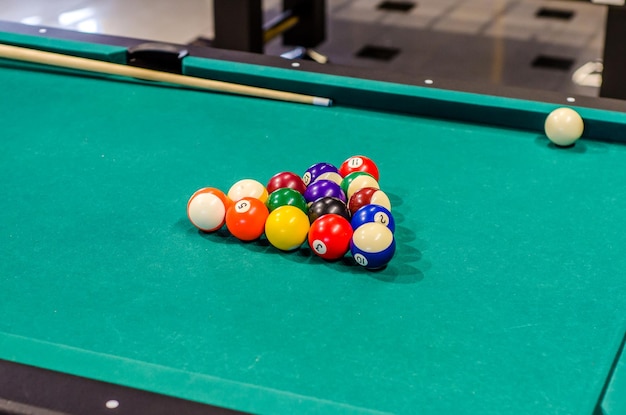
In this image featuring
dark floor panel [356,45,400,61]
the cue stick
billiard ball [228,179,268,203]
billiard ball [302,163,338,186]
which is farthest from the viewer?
dark floor panel [356,45,400,61]

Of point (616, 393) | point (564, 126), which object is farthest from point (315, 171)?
point (616, 393)

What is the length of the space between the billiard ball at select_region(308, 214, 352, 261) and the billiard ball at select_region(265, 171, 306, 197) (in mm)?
190

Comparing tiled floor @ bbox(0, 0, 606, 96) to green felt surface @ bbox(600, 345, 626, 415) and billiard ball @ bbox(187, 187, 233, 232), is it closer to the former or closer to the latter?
billiard ball @ bbox(187, 187, 233, 232)

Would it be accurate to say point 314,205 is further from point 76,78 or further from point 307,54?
point 307,54

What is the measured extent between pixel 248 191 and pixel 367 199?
0.26 m

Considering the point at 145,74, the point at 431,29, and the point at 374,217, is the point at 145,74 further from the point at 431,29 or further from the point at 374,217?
the point at 431,29

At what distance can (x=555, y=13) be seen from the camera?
5.87 metres

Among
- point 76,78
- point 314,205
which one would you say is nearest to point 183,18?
point 76,78

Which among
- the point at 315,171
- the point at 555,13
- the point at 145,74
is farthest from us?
the point at 555,13

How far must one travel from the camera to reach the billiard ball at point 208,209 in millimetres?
2111

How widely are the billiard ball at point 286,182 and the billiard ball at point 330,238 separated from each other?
19 centimetres

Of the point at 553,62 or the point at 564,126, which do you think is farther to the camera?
the point at 553,62

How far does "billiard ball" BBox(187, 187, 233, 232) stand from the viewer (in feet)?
6.93

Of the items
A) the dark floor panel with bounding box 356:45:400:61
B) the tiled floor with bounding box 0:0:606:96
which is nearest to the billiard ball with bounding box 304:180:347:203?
the tiled floor with bounding box 0:0:606:96
